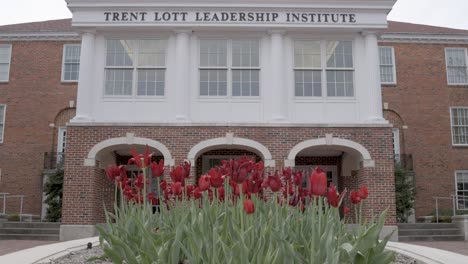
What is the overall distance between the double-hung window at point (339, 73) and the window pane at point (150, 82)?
567 cm

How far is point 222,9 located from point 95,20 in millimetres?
4246

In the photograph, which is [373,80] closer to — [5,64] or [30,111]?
[30,111]

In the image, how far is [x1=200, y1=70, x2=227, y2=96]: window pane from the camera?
58.1 ft

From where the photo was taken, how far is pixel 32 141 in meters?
28.1

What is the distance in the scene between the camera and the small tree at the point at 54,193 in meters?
24.4

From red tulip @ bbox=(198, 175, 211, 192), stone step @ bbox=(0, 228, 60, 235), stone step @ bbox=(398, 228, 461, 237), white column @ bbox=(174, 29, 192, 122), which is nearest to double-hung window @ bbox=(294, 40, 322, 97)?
white column @ bbox=(174, 29, 192, 122)

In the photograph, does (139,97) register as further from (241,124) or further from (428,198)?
(428,198)

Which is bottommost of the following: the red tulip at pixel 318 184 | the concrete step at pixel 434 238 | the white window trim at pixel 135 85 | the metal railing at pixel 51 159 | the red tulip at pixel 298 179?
the concrete step at pixel 434 238

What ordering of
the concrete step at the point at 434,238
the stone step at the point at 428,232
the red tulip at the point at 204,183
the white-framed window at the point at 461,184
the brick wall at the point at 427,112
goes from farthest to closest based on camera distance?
the white-framed window at the point at 461,184, the brick wall at the point at 427,112, the stone step at the point at 428,232, the concrete step at the point at 434,238, the red tulip at the point at 204,183

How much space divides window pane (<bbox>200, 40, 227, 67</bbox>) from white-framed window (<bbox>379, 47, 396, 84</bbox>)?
545 inches

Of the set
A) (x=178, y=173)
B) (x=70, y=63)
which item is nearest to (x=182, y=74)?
(x=178, y=173)

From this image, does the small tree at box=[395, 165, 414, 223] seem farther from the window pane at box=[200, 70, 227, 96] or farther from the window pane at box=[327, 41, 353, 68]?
the window pane at box=[200, 70, 227, 96]

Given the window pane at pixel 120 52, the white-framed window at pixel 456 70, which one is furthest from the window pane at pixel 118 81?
the white-framed window at pixel 456 70

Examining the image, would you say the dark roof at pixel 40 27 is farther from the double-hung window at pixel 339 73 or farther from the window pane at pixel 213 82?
the double-hung window at pixel 339 73
